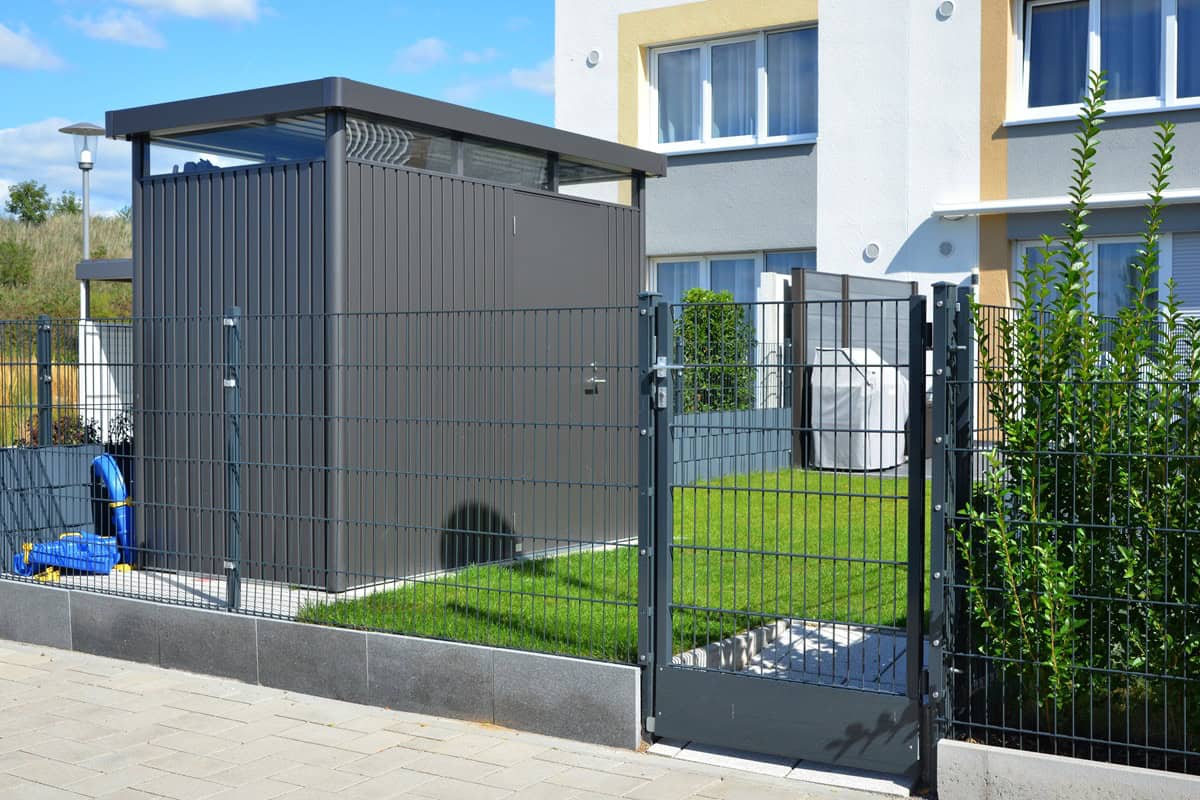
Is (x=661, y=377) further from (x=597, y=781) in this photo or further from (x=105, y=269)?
(x=105, y=269)

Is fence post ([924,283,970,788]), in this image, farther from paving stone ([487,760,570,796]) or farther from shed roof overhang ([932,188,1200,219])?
shed roof overhang ([932,188,1200,219])

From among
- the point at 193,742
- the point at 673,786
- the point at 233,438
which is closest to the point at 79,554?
the point at 233,438

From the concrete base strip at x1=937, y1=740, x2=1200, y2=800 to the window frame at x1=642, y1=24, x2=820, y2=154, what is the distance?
12.2 metres

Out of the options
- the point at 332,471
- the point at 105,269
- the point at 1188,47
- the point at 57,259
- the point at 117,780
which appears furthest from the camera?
the point at 57,259

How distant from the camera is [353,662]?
258 inches

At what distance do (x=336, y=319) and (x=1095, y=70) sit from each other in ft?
33.4

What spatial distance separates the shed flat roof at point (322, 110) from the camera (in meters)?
7.83

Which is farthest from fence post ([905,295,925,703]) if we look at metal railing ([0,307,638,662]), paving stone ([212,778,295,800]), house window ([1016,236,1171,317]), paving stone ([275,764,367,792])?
house window ([1016,236,1171,317])

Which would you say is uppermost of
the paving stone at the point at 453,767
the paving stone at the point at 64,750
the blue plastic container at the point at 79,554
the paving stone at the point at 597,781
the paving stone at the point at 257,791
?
the blue plastic container at the point at 79,554

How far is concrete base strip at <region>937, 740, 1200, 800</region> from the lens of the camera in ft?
14.6

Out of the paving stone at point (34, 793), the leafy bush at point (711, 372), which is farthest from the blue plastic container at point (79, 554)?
the leafy bush at point (711, 372)

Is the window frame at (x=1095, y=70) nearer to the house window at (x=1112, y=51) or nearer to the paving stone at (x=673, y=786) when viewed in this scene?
the house window at (x=1112, y=51)

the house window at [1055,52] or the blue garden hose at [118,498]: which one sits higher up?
the house window at [1055,52]

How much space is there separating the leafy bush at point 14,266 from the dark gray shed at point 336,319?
3144cm
